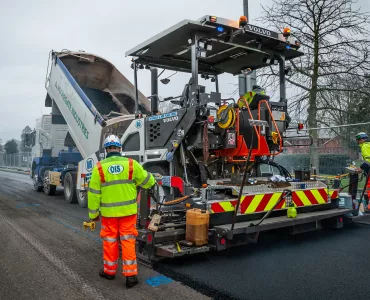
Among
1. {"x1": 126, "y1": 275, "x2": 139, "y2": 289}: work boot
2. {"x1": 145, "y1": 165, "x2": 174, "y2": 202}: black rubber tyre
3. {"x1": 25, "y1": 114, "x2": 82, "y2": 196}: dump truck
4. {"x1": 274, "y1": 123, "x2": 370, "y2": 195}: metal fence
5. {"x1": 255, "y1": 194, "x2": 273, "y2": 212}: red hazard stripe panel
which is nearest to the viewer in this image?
{"x1": 126, "y1": 275, "x2": 139, "y2": 289}: work boot

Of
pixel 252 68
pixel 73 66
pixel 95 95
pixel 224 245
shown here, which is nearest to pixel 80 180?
pixel 95 95

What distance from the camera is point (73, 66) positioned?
10.3m

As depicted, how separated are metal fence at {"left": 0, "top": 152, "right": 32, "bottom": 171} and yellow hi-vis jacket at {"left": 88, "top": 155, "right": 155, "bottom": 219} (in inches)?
1221

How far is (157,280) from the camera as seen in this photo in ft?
13.1

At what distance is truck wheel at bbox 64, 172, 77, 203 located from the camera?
9.84m

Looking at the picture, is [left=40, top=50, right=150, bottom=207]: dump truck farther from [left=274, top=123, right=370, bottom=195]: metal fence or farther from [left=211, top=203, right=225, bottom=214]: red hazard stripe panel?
[left=211, top=203, right=225, bottom=214]: red hazard stripe panel

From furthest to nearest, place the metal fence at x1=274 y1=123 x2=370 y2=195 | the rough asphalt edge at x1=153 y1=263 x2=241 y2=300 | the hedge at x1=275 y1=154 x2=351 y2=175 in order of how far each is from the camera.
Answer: the hedge at x1=275 y1=154 x2=351 y2=175
the metal fence at x1=274 y1=123 x2=370 y2=195
the rough asphalt edge at x1=153 y1=263 x2=241 y2=300

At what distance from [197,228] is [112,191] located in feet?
3.66

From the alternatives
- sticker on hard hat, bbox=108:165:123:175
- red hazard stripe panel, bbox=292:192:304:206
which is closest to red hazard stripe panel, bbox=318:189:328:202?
red hazard stripe panel, bbox=292:192:304:206

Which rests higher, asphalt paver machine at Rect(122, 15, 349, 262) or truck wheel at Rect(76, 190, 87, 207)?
asphalt paver machine at Rect(122, 15, 349, 262)

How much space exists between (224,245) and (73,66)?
755 centimetres

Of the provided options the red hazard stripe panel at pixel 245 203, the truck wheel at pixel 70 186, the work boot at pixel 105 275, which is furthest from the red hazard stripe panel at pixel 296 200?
the truck wheel at pixel 70 186

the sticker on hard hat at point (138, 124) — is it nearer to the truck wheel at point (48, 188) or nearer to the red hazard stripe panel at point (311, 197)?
the red hazard stripe panel at point (311, 197)

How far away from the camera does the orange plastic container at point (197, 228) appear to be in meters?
4.41
